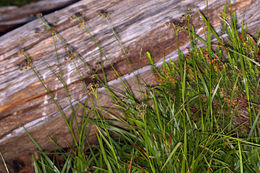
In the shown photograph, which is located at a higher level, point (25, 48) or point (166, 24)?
point (25, 48)

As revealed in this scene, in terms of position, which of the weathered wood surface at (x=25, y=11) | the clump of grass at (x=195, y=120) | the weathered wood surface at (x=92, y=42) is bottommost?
the clump of grass at (x=195, y=120)

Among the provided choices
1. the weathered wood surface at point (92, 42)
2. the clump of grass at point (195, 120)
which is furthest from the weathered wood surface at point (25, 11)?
the clump of grass at point (195, 120)

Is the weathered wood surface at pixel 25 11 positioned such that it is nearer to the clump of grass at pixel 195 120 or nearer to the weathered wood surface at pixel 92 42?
the weathered wood surface at pixel 92 42

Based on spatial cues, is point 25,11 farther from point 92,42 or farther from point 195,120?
point 195,120

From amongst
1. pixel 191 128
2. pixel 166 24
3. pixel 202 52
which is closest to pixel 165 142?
pixel 191 128

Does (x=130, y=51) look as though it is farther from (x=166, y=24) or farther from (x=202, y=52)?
(x=202, y=52)

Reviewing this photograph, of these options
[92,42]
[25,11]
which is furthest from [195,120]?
[25,11]
